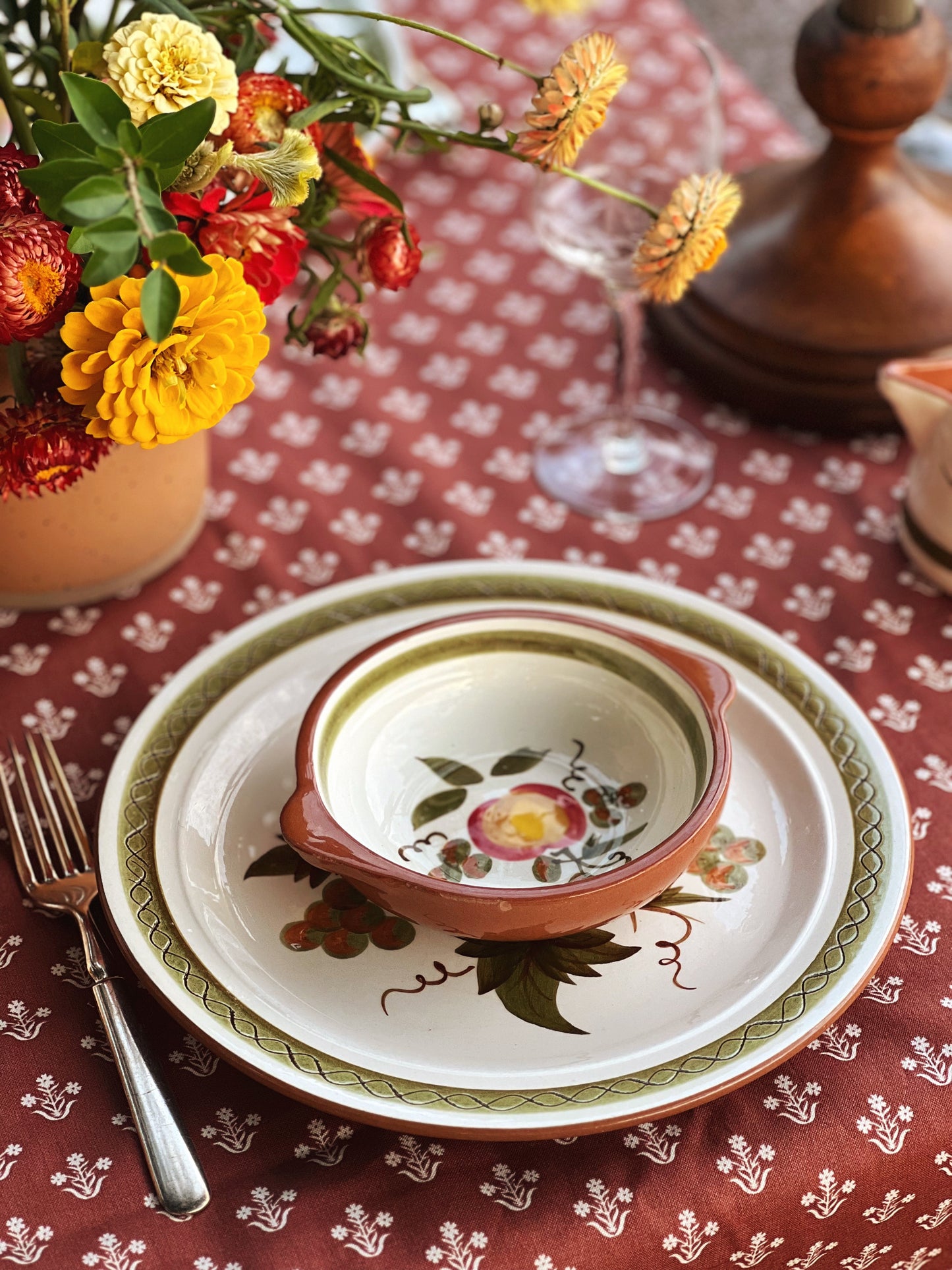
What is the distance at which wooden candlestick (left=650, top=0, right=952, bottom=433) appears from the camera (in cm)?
72

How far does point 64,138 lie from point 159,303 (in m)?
0.08

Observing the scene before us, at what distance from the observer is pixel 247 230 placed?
1.63 ft

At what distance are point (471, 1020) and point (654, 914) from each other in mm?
86

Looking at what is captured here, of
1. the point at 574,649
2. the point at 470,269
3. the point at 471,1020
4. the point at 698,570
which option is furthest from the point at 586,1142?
the point at 470,269

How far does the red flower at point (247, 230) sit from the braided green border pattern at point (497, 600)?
17 centimetres

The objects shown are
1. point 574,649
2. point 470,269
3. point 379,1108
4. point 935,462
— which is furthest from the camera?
point 470,269

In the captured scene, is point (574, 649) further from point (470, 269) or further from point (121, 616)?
point (470, 269)

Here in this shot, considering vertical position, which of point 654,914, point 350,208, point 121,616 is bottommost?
point 121,616

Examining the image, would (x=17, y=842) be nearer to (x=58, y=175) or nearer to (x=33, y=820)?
(x=33, y=820)

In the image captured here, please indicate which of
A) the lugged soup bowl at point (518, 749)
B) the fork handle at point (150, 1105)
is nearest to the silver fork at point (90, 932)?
the fork handle at point (150, 1105)

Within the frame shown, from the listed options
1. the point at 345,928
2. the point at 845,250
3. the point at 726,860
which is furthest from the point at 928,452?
the point at 345,928

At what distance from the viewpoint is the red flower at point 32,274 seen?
0.46m

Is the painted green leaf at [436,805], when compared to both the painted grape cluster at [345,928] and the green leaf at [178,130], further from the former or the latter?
the green leaf at [178,130]

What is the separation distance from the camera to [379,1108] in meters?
0.42
